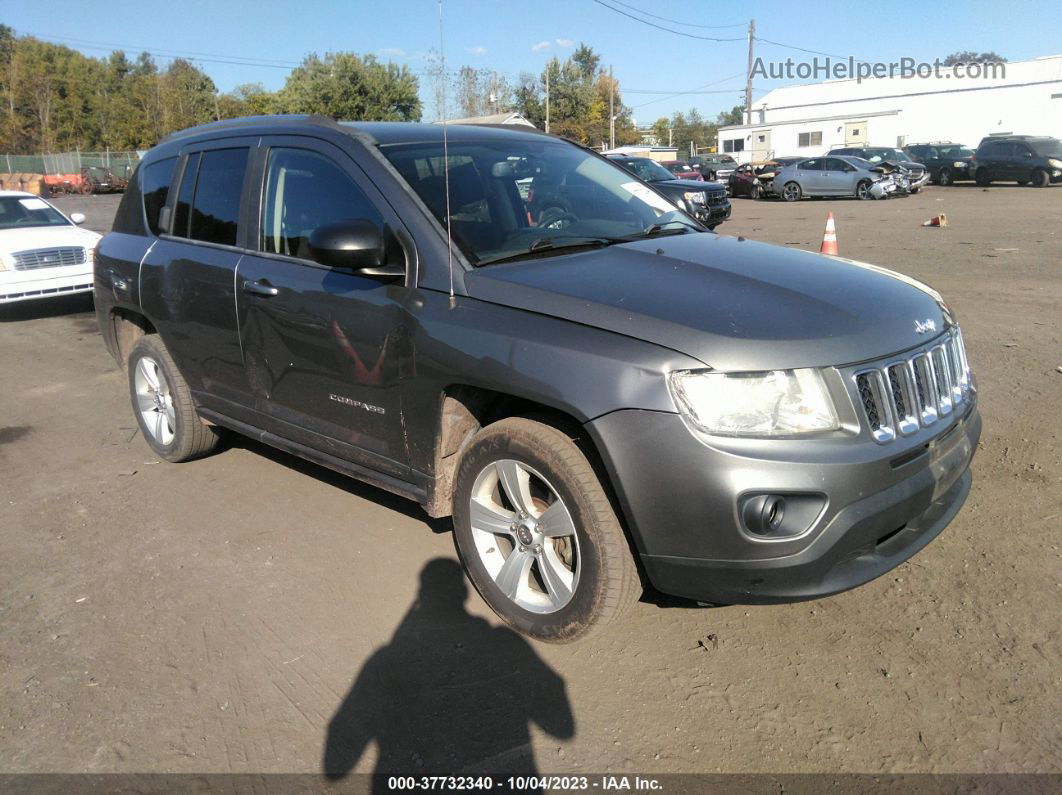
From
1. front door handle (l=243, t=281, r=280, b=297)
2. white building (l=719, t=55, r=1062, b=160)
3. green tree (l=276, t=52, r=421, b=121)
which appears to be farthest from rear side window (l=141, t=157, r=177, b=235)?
white building (l=719, t=55, r=1062, b=160)

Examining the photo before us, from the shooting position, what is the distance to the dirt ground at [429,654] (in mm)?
2615

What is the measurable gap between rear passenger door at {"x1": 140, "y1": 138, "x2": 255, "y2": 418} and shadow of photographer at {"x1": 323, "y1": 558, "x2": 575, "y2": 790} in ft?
5.86

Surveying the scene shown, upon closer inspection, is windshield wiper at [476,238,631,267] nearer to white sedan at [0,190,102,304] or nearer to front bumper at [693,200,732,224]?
white sedan at [0,190,102,304]

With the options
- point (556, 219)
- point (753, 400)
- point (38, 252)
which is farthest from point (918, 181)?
point (753, 400)

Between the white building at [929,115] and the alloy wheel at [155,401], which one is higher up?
the white building at [929,115]

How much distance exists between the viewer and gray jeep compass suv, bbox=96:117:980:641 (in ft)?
8.39

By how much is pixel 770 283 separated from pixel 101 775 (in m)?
2.81

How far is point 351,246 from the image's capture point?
3109 mm

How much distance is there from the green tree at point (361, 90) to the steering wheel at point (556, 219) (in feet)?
145

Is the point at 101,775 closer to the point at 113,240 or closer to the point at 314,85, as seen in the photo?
the point at 113,240

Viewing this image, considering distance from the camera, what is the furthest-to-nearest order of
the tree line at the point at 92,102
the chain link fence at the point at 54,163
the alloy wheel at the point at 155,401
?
the tree line at the point at 92,102 < the chain link fence at the point at 54,163 < the alloy wheel at the point at 155,401

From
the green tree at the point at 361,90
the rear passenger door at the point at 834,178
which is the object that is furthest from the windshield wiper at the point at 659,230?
the green tree at the point at 361,90

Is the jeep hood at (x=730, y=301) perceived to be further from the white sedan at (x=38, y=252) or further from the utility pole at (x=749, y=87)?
the utility pole at (x=749, y=87)

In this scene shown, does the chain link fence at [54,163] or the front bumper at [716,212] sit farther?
the chain link fence at [54,163]
